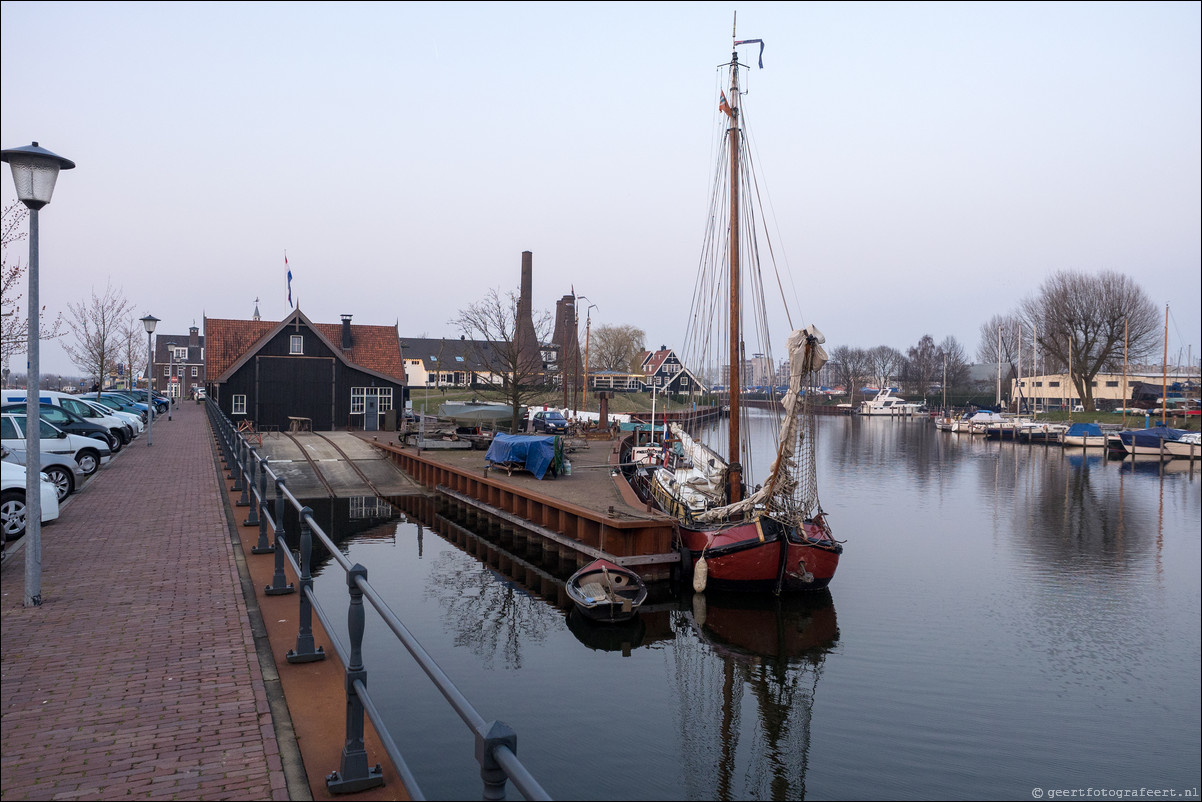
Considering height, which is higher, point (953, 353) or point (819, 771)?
point (953, 353)

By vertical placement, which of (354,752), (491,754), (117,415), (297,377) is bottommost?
(354,752)

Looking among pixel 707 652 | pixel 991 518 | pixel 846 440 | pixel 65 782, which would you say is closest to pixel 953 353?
pixel 846 440

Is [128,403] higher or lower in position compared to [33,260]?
lower

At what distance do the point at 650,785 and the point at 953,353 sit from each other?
487 ft

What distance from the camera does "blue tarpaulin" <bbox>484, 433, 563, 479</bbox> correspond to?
83.3 feet

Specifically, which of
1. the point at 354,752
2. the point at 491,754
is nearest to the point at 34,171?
the point at 354,752

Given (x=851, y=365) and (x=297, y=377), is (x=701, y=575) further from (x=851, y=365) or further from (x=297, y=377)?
(x=851, y=365)

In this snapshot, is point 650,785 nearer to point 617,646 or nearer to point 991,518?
point 617,646

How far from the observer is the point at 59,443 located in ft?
62.2

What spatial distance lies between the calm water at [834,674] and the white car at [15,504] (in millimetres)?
4805

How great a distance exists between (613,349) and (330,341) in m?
67.9

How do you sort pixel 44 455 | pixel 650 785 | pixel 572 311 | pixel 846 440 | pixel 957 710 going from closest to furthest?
pixel 650 785 < pixel 957 710 < pixel 44 455 < pixel 846 440 < pixel 572 311

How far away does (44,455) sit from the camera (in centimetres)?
1584

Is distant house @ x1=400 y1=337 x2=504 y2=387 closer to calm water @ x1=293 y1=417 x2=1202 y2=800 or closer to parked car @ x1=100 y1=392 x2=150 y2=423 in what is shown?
parked car @ x1=100 y1=392 x2=150 y2=423
